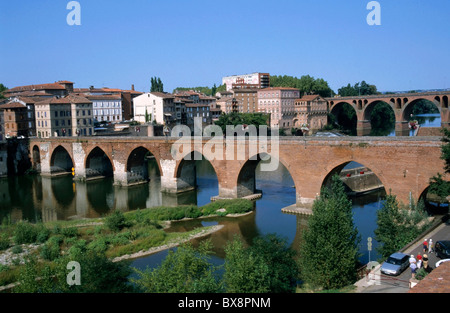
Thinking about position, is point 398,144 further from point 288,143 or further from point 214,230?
point 214,230

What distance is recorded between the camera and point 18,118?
58.6 metres

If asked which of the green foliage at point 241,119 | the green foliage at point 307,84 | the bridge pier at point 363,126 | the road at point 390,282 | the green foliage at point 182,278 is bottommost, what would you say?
the road at point 390,282

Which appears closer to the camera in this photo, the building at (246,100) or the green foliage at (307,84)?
the building at (246,100)

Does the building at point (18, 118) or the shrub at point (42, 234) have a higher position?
the building at point (18, 118)

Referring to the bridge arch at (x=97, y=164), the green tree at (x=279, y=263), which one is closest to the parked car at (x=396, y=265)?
the green tree at (x=279, y=263)

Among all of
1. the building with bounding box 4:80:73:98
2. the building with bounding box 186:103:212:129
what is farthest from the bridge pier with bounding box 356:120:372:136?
the building with bounding box 4:80:73:98

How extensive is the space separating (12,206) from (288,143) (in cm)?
2658

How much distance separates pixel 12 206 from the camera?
39.5 metres

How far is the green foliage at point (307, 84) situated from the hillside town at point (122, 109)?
28.8 ft

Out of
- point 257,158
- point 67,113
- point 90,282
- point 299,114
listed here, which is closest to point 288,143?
point 257,158

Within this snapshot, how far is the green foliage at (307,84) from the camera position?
10569 centimetres

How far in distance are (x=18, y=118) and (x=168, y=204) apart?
3309 centimetres

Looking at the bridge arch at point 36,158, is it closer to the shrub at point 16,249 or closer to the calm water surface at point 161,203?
the calm water surface at point 161,203

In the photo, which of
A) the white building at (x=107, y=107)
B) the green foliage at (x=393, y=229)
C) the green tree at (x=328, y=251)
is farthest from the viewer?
the white building at (x=107, y=107)
